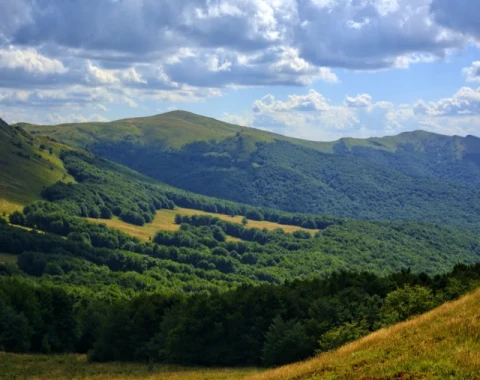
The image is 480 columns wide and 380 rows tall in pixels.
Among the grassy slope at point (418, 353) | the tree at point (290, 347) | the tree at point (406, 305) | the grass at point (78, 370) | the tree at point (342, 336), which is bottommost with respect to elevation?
the grass at point (78, 370)

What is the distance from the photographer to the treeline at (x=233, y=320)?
71438mm

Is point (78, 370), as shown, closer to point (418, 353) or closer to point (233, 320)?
point (233, 320)

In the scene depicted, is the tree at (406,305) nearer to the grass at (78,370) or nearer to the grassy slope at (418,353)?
the grass at (78,370)

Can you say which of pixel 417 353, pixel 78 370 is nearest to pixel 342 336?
pixel 417 353

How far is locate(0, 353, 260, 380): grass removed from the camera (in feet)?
224

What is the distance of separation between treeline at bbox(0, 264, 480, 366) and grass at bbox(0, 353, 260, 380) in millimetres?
5126

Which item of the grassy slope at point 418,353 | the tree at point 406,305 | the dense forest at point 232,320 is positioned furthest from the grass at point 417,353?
the dense forest at point 232,320

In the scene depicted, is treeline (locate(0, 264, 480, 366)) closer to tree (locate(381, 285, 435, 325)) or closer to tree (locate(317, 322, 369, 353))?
tree (locate(381, 285, 435, 325))

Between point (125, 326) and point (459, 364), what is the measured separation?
75.2 metres

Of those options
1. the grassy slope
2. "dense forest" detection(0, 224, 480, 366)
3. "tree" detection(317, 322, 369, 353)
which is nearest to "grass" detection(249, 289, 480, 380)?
the grassy slope

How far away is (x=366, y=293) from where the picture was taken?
84.7 m

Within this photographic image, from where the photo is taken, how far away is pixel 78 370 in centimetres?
7931

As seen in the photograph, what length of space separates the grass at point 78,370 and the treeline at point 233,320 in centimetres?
513

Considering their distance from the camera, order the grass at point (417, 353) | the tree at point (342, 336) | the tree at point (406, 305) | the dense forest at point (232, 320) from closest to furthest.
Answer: the grass at point (417, 353) < the tree at point (342, 336) < the tree at point (406, 305) < the dense forest at point (232, 320)
